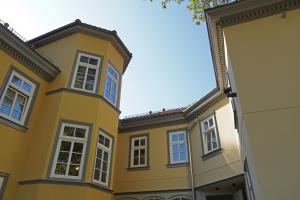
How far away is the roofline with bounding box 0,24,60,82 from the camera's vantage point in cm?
852

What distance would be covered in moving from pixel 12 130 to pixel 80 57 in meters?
3.88

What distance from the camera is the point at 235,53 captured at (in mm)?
7105

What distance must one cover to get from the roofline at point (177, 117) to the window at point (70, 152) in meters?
5.41

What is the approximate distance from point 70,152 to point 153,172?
17.8 ft

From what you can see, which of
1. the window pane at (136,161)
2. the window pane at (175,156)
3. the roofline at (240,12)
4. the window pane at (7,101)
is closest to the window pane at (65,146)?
the window pane at (7,101)

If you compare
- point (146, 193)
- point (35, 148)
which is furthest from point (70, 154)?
point (146, 193)

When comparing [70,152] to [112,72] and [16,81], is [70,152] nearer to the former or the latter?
[16,81]

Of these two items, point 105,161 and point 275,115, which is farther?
point 105,161

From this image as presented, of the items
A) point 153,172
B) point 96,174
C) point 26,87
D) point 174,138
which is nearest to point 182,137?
point 174,138

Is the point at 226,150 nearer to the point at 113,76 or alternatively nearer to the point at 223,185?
the point at 223,185

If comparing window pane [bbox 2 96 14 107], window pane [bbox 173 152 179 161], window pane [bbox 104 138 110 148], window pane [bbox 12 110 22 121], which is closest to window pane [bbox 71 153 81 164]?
window pane [bbox 104 138 110 148]

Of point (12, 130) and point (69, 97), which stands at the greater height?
point (69, 97)

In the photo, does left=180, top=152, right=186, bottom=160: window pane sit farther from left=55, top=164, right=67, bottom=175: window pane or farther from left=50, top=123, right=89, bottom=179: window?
left=55, top=164, right=67, bottom=175: window pane

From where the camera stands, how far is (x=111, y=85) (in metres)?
11.1
